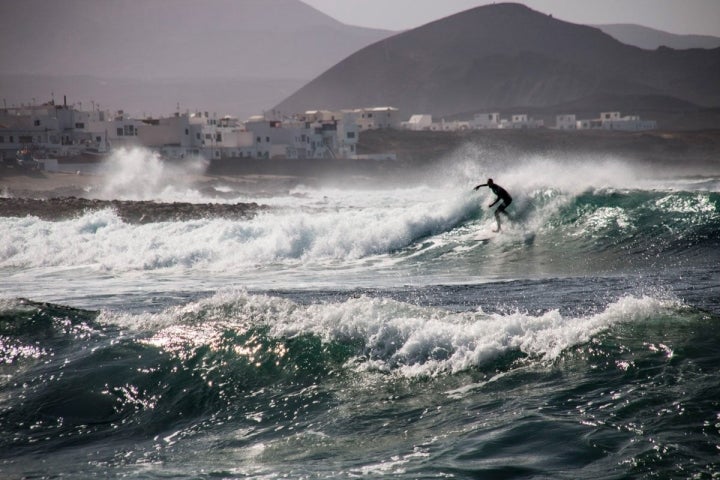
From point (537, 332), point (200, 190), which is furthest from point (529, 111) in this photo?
point (537, 332)

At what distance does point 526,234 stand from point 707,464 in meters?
15.4

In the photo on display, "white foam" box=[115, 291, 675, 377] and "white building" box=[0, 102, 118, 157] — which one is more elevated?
"white building" box=[0, 102, 118, 157]

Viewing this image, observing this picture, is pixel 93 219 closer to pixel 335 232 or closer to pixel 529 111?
pixel 335 232

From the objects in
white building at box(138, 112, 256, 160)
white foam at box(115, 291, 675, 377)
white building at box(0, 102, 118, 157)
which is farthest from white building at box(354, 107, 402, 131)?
white foam at box(115, 291, 675, 377)

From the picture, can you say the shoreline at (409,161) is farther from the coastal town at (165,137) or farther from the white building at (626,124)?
the white building at (626,124)

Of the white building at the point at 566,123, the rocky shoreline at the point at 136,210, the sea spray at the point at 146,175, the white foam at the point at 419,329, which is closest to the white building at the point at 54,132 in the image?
the sea spray at the point at 146,175

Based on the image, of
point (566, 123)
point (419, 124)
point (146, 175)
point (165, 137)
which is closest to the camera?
point (146, 175)

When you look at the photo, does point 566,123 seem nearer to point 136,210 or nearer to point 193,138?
point 193,138

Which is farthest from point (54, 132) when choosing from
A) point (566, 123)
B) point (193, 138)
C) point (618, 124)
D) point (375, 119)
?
point (618, 124)

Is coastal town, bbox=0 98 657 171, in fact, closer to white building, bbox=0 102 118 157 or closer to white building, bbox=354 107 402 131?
white building, bbox=0 102 118 157

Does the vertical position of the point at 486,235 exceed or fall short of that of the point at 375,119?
it falls short

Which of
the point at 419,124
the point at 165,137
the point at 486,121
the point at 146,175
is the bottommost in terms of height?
the point at 146,175

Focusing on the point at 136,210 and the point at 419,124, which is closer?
the point at 136,210

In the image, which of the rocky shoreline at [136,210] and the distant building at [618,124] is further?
the distant building at [618,124]
